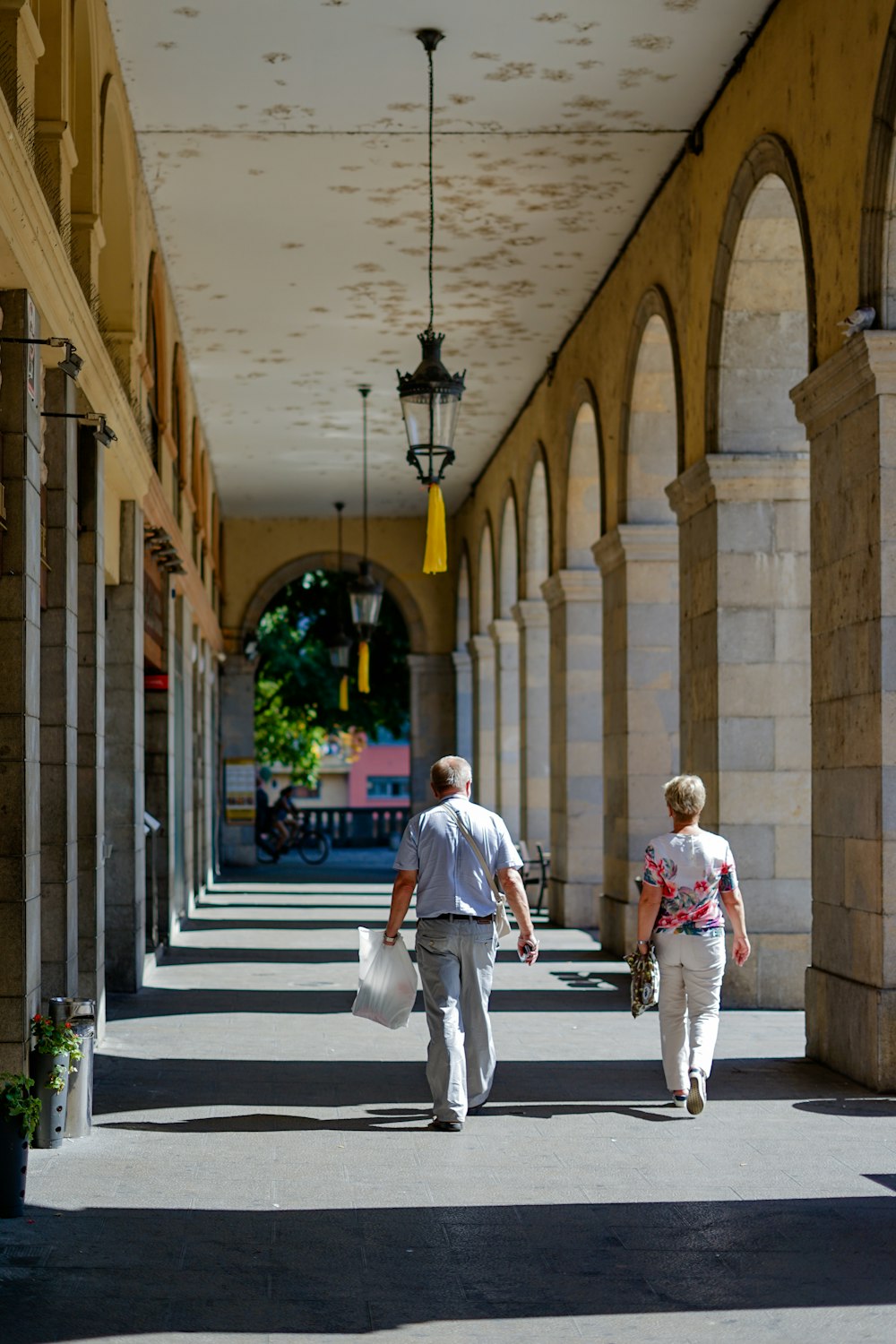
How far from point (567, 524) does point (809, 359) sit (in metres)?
8.18

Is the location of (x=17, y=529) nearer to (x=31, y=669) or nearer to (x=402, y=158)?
(x=31, y=669)

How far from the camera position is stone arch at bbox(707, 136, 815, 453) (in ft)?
35.1

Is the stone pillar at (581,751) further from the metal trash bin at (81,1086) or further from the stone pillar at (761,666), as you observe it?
the metal trash bin at (81,1086)

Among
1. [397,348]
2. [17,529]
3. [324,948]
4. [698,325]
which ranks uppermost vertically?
[397,348]

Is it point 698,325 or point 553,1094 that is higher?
point 698,325

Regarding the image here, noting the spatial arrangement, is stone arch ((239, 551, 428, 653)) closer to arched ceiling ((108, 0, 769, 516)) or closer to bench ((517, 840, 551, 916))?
bench ((517, 840, 551, 916))

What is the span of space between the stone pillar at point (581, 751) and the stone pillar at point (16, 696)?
414 inches

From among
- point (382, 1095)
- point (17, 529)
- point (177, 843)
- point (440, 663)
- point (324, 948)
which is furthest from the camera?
point (440, 663)

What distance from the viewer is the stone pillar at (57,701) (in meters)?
7.77

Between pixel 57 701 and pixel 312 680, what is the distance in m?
29.3

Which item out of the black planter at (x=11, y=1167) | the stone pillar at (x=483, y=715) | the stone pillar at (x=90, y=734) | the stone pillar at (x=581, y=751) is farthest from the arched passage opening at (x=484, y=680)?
the black planter at (x=11, y=1167)

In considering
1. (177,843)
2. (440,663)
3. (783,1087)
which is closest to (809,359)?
(783,1087)

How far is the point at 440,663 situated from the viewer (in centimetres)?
3011

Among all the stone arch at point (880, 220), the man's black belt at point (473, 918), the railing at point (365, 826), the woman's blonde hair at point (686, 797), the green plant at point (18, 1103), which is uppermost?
the stone arch at point (880, 220)
